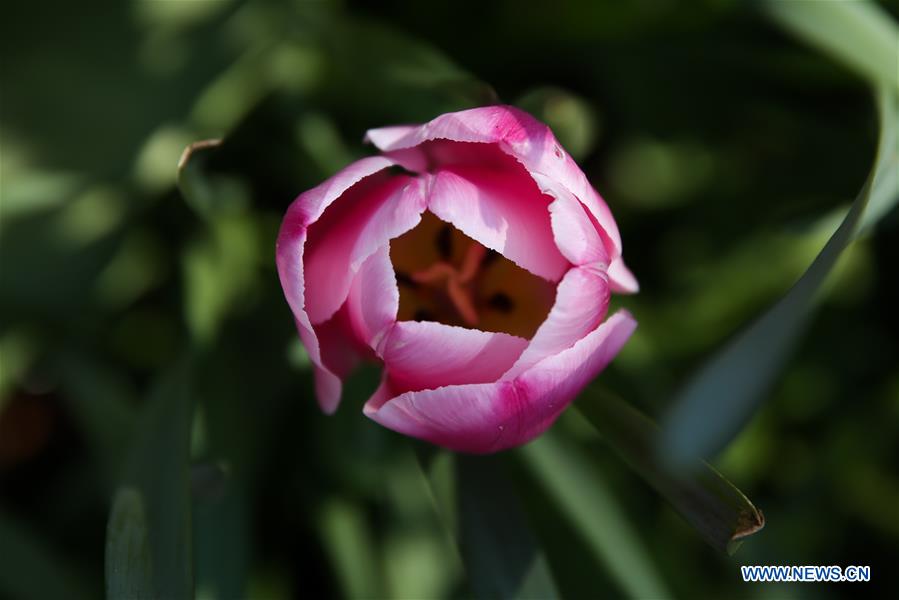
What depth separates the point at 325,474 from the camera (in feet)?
2.62

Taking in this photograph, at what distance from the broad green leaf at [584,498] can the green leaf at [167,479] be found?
9.2 inches

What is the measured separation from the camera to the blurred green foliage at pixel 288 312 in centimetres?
69

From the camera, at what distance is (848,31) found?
1.98 feet

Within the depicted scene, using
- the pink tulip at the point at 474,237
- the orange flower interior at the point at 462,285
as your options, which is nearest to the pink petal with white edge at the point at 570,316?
the pink tulip at the point at 474,237

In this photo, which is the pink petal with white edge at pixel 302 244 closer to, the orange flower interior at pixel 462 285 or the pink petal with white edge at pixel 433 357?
the pink petal with white edge at pixel 433 357

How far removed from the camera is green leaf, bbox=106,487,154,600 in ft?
1.63

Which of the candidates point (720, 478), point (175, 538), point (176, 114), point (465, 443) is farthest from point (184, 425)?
point (176, 114)

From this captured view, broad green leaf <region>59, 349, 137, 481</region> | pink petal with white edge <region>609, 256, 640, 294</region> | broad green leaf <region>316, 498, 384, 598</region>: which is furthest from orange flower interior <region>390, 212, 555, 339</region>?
broad green leaf <region>59, 349, 137, 481</region>

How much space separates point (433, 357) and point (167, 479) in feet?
0.59

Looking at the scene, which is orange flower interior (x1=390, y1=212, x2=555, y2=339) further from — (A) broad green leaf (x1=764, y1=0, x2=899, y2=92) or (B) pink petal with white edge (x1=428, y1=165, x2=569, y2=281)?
(A) broad green leaf (x1=764, y1=0, x2=899, y2=92)

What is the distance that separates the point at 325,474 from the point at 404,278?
0.20 metres

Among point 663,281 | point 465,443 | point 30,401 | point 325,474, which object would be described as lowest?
point 30,401

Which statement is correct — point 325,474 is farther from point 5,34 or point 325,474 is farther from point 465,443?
point 5,34

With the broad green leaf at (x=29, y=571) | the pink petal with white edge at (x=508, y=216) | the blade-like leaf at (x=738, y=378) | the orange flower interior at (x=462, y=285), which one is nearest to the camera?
the blade-like leaf at (x=738, y=378)
